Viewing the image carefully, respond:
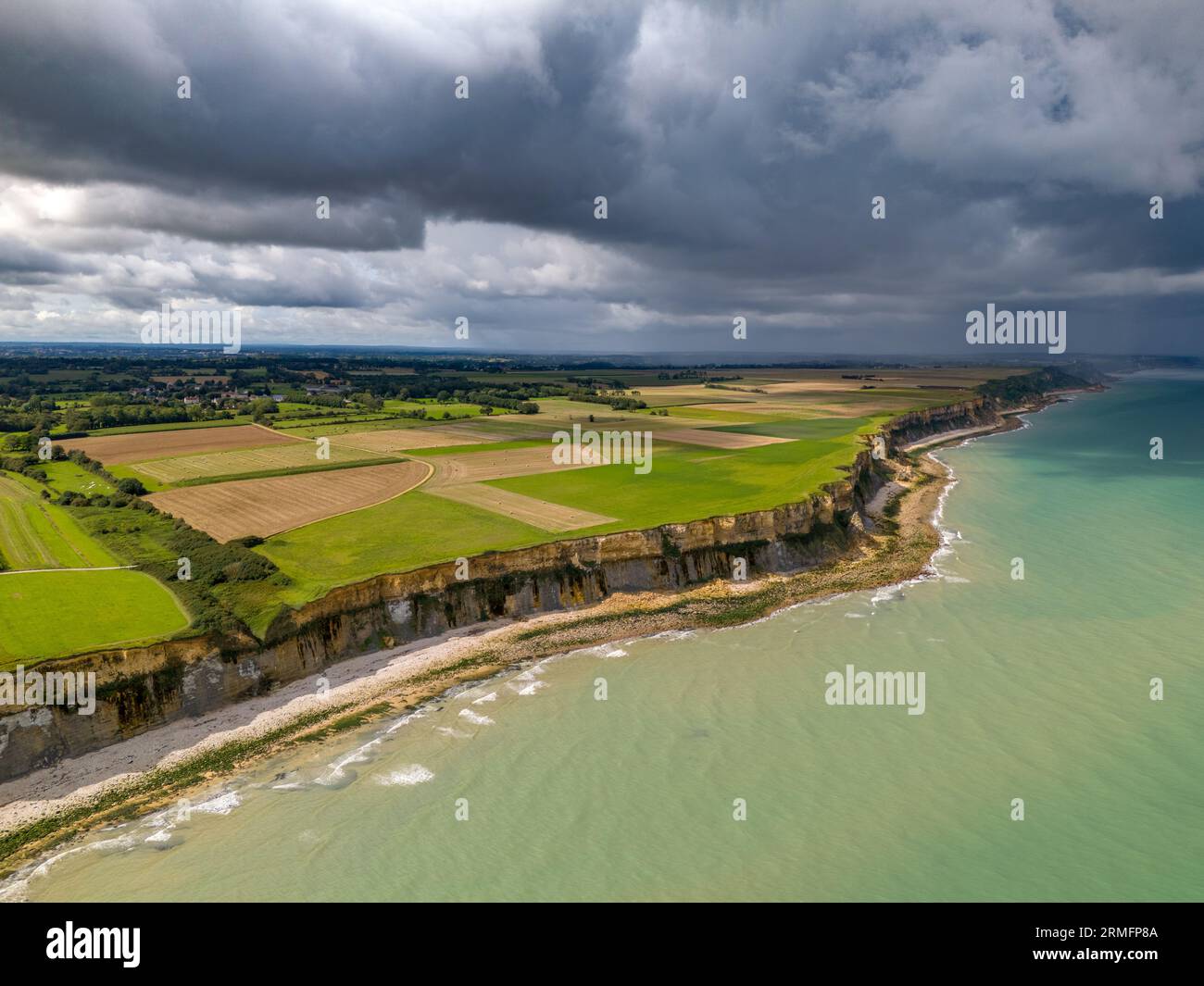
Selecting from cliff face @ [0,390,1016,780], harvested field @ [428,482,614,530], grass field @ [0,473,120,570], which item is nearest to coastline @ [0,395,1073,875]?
cliff face @ [0,390,1016,780]

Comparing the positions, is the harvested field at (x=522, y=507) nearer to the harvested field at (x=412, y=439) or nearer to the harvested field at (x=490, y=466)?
the harvested field at (x=490, y=466)

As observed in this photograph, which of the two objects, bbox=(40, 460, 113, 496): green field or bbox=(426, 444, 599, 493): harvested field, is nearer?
bbox=(40, 460, 113, 496): green field

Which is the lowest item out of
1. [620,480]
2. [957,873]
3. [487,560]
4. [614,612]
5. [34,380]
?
[957,873]

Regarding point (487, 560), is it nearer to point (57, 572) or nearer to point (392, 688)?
point (392, 688)

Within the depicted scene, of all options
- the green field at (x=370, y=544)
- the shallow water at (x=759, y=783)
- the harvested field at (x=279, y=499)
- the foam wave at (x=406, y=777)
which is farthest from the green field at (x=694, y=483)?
the foam wave at (x=406, y=777)

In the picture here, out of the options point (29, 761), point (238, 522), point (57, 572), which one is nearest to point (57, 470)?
point (238, 522)

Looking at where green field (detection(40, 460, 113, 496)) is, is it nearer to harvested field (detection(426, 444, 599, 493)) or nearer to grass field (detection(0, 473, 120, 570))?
grass field (detection(0, 473, 120, 570))
